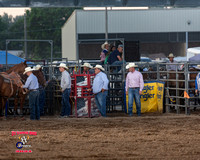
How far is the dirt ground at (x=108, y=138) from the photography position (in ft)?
30.7

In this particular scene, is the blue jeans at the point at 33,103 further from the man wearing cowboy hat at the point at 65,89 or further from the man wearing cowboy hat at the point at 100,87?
the man wearing cowboy hat at the point at 100,87

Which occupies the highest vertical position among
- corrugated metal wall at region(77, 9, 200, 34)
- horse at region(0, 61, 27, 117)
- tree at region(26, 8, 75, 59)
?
tree at region(26, 8, 75, 59)

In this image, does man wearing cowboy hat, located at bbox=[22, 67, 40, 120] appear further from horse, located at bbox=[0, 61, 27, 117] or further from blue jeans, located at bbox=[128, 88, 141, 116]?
blue jeans, located at bbox=[128, 88, 141, 116]

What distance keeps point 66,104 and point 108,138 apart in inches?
238

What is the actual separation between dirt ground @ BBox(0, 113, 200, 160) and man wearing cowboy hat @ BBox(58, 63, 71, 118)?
132 centimetres

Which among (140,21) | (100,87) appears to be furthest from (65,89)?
(140,21)

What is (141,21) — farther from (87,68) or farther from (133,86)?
(133,86)

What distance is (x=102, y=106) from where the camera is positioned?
1722 cm

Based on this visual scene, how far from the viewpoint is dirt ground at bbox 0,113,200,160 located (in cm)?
934

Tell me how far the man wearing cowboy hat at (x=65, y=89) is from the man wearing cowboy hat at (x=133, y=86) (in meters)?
1.98

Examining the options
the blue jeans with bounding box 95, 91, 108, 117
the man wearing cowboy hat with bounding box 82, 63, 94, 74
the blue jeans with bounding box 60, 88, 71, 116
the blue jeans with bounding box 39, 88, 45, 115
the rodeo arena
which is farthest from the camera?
the blue jeans with bounding box 39, 88, 45, 115

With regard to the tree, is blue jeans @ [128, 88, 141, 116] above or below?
below

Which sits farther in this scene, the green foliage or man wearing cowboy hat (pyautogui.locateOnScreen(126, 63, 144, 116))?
the green foliage

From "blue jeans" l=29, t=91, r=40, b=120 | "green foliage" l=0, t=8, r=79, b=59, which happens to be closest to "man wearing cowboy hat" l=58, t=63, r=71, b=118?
"blue jeans" l=29, t=91, r=40, b=120
